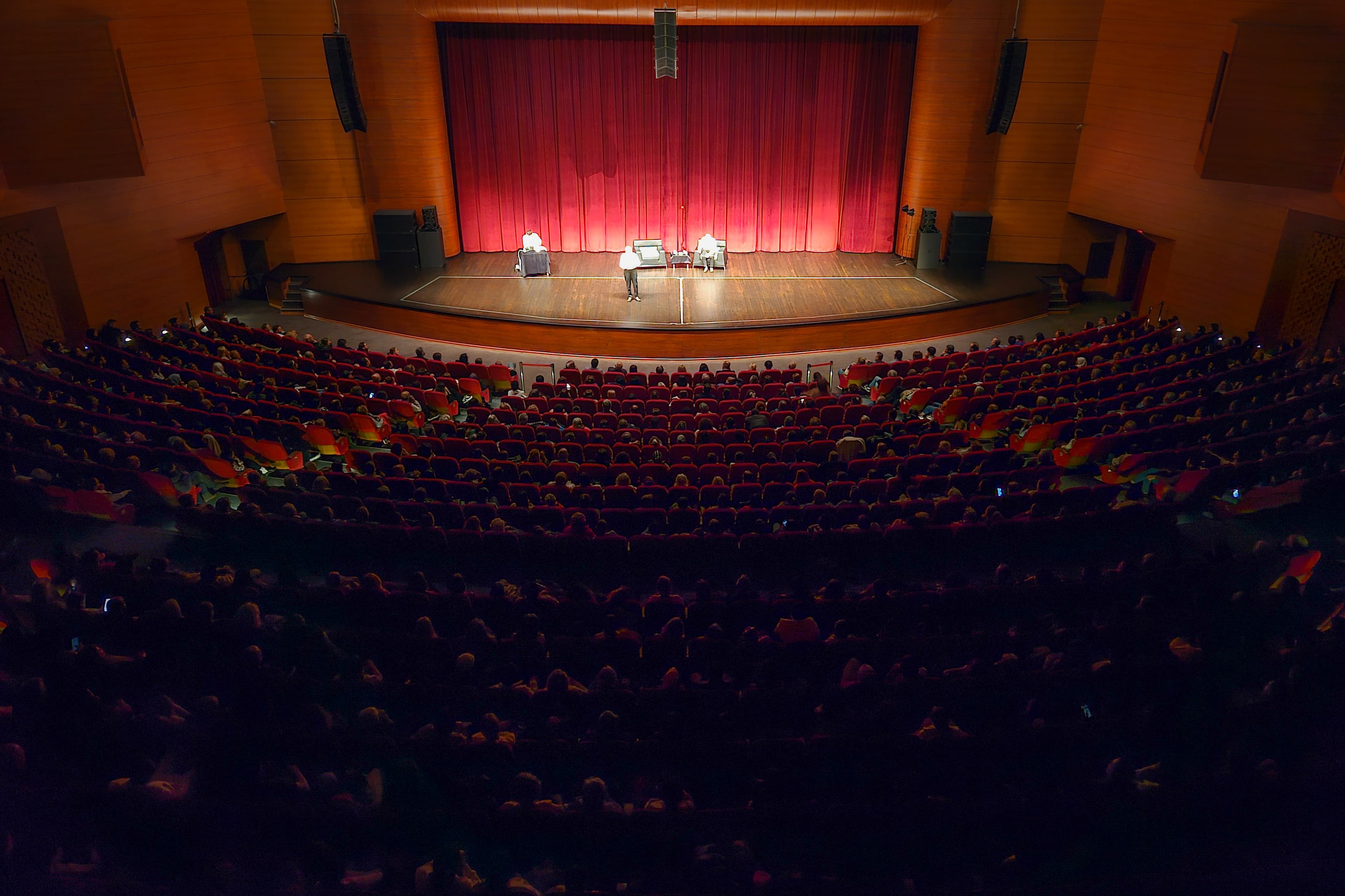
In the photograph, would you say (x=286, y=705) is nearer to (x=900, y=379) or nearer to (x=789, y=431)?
(x=789, y=431)

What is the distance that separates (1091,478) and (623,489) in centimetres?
519

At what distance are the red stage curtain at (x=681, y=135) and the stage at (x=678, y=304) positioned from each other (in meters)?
1.20

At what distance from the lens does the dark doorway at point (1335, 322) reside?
38.5ft

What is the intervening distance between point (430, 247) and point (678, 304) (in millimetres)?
4902

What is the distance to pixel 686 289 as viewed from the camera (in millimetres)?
14875

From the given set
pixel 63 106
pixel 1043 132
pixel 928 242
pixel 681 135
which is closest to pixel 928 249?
pixel 928 242

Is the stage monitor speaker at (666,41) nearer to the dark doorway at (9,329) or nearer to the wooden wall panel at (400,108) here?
the wooden wall panel at (400,108)

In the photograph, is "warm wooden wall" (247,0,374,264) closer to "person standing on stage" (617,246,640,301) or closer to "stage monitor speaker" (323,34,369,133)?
"stage monitor speaker" (323,34,369,133)

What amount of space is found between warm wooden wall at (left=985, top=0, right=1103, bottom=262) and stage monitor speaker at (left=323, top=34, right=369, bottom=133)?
10572 millimetres

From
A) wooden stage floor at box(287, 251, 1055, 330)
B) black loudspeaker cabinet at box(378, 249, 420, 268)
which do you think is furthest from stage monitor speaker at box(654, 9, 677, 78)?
black loudspeaker cabinet at box(378, 249, 420, 268)

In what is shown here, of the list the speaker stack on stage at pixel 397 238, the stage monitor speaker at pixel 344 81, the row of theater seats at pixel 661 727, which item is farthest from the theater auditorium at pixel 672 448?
the stage monitor speaker at pixel 344 81

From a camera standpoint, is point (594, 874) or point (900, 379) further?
point (900, 379)

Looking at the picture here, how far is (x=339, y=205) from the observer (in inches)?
622

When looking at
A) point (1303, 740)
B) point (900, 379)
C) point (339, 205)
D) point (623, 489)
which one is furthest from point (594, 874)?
point (339, 205)
